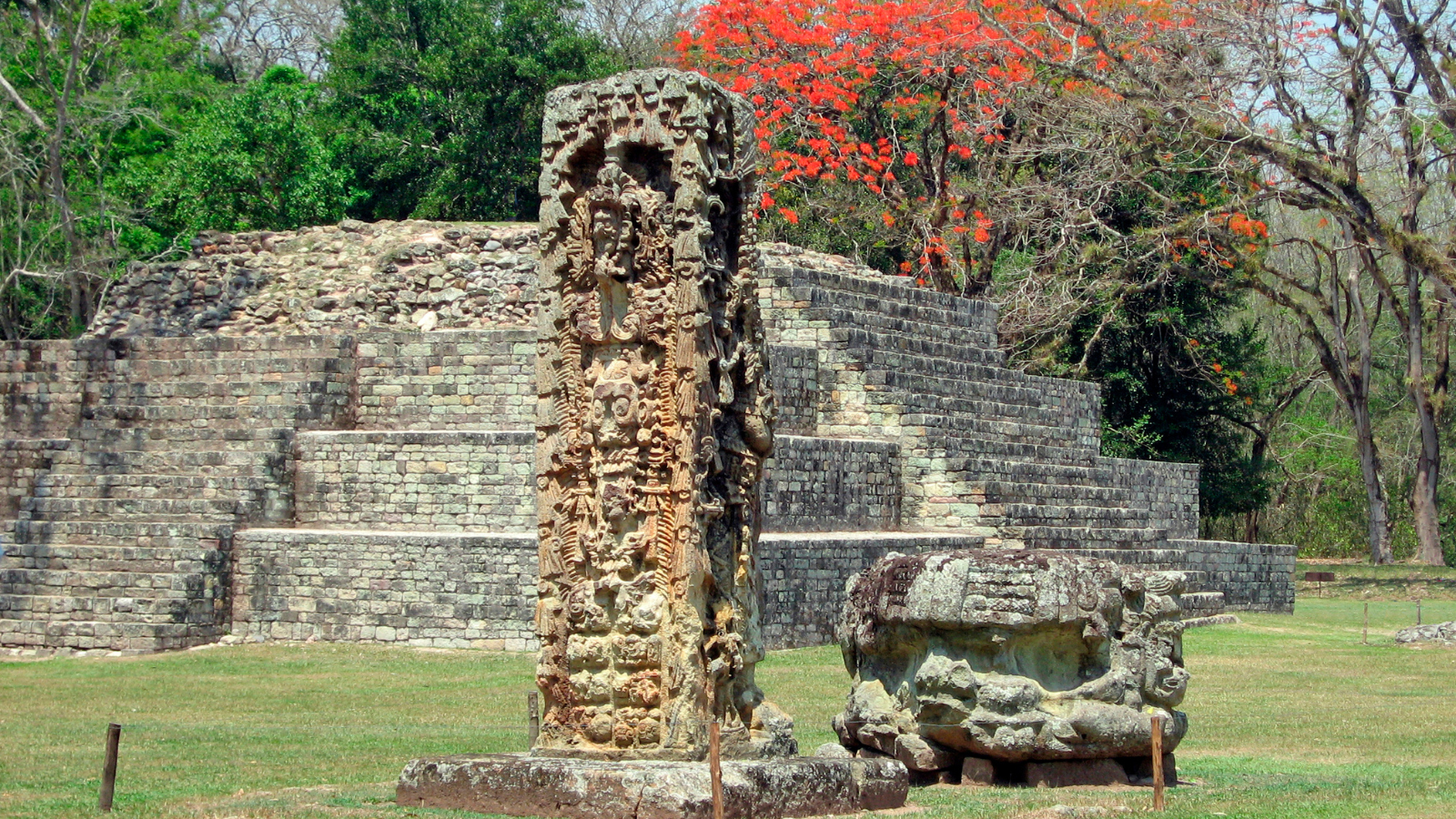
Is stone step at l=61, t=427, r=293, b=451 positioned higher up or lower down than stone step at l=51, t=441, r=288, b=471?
higher up

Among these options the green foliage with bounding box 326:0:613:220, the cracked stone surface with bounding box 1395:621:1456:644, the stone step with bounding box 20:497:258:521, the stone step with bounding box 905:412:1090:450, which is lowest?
the cracked stone surface with bounding box 1395:621:1456:644

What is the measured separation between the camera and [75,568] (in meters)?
20.6

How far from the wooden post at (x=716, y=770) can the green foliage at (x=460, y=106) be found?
25832 millimetres

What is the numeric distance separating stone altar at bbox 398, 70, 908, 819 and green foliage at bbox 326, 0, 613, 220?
79.9 feet

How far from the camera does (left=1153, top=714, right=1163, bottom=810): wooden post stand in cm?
882

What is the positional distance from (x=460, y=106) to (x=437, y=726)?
72.7 ft

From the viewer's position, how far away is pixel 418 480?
69.1 ft

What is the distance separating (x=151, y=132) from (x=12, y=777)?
26.7 meters

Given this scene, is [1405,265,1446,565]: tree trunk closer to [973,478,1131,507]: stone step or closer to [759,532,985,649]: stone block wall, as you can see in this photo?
[973,478,1131,507]: stone step

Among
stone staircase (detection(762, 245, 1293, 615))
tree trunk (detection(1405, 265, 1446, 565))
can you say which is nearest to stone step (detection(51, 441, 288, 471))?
stone staircase (detection(762, 245, 1293, 615))

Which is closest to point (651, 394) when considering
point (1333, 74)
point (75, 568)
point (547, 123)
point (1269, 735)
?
point (547, 123)

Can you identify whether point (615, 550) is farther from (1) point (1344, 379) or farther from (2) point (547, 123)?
(1) point (1344, 379)

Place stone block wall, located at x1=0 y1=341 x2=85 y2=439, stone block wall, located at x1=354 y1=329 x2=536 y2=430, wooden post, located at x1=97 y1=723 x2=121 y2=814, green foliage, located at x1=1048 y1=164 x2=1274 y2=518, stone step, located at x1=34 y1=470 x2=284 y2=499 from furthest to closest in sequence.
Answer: green foliage, located at x1=1048 y1=164 x2=1274 y2=518, stone block wall, located at x1=0 y1=341 x2=85 y2=439, stone block wall, located at x1=354 y1=329 x2=536 y2=430, stone step, located at x1=34 y1=470 x2=284 y2=499, wooden post, located at x1=97 y1=723 x2=121 y2=814

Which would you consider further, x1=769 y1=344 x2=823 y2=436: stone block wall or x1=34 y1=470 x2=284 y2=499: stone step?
x1=769 y1=344 x2=823 y2=436: stone block wall
